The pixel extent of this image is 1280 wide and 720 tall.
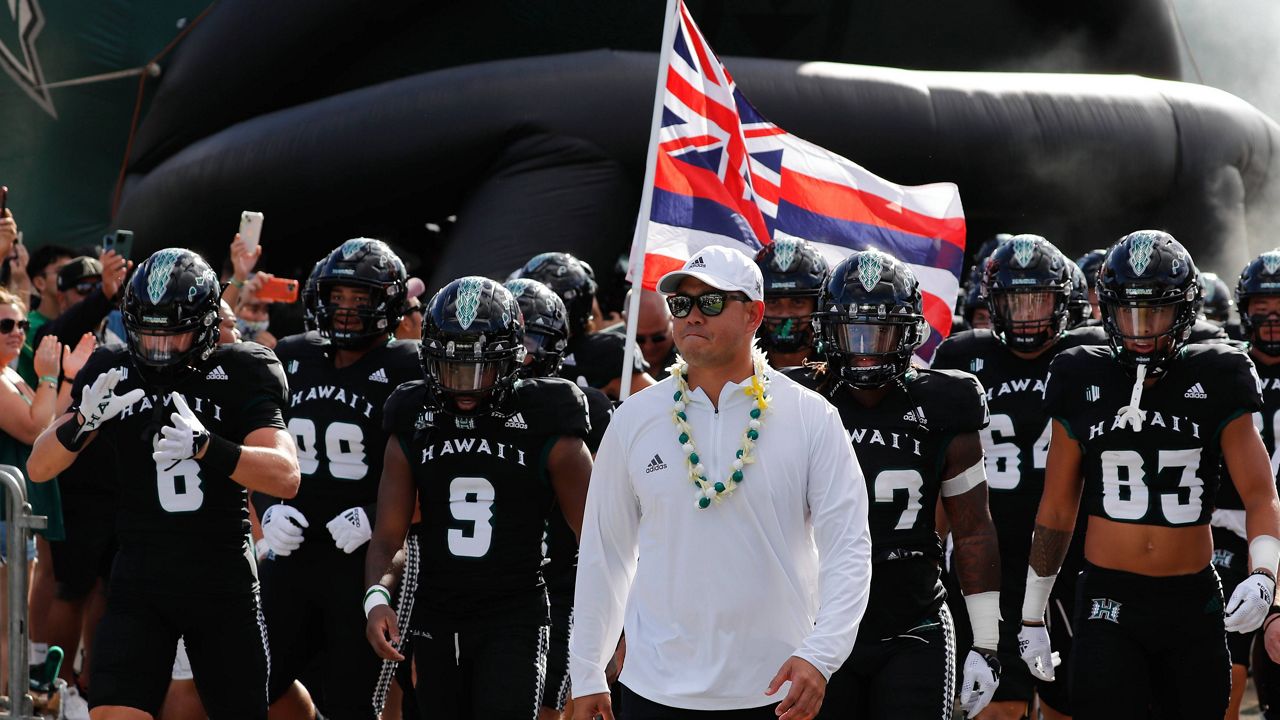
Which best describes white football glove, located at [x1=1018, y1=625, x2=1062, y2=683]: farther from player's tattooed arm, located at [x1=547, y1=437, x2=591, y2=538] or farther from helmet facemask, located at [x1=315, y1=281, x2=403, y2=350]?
helmet facemask, located at [x1=315, y1=281, x2=403, y2=350]

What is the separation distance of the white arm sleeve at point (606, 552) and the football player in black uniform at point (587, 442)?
6.01ft

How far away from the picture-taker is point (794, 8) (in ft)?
47.1

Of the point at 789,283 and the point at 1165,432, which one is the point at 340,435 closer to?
the point at 789,283

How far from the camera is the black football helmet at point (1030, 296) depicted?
661 cm

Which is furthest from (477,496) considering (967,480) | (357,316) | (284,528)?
(967,480)

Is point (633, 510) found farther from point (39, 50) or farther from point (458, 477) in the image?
point (39, 50)

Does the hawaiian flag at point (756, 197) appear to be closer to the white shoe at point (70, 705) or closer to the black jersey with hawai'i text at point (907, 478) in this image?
the black jersey with hawai'i text at point (907, 478)

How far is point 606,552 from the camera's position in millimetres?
3791

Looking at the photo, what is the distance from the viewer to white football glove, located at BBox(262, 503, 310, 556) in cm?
593

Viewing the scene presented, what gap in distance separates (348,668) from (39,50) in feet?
30.7

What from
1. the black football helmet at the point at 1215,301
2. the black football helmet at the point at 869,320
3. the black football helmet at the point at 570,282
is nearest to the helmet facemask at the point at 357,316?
the black football helmet at the point at 570,282

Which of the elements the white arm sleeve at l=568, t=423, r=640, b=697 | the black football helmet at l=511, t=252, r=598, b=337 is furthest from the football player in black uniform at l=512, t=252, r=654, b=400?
the white arm sleeve at l=568, t=423, r=640, b=697

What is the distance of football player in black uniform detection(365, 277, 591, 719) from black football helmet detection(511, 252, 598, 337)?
206 cm

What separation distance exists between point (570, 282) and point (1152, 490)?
3297 mm
